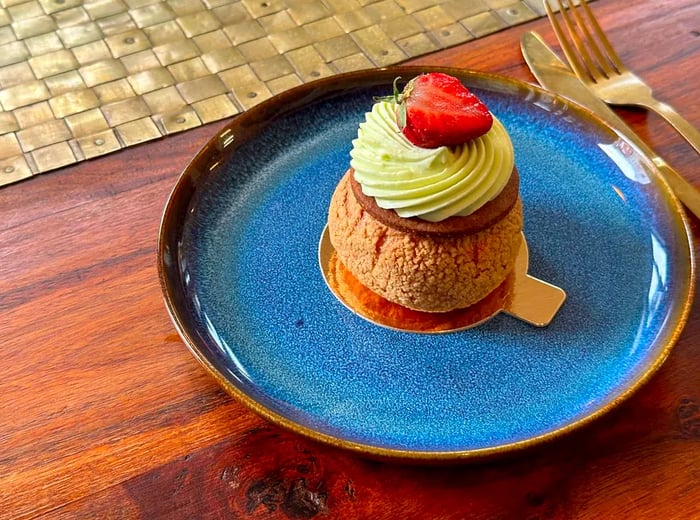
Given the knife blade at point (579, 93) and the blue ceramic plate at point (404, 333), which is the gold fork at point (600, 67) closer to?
the knife blade at point (579, 93)

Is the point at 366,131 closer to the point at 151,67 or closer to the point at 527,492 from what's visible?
the point at 527,492

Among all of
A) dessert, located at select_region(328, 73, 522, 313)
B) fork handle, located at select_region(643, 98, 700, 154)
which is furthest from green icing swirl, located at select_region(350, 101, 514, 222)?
fork handle, located at select_region(643, 98, 700, 154)

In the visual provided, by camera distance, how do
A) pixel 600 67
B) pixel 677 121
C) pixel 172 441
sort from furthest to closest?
1. pixel 600 67
2. pixel 677 121
3. pixel 172 441

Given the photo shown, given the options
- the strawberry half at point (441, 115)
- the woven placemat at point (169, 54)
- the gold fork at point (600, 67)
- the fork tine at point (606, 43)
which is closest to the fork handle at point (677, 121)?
the gold fork at point (600, 67)

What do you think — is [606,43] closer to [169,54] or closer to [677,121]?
[677,121]

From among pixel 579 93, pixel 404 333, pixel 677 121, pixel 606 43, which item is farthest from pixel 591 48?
pixel 404 333

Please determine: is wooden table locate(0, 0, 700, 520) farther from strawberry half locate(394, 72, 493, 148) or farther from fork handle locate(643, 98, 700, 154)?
strawberry half locate(394, 72, 493, 148)

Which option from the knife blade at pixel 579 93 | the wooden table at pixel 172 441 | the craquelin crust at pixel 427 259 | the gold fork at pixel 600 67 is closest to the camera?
the wooden table at pixel 172 441
